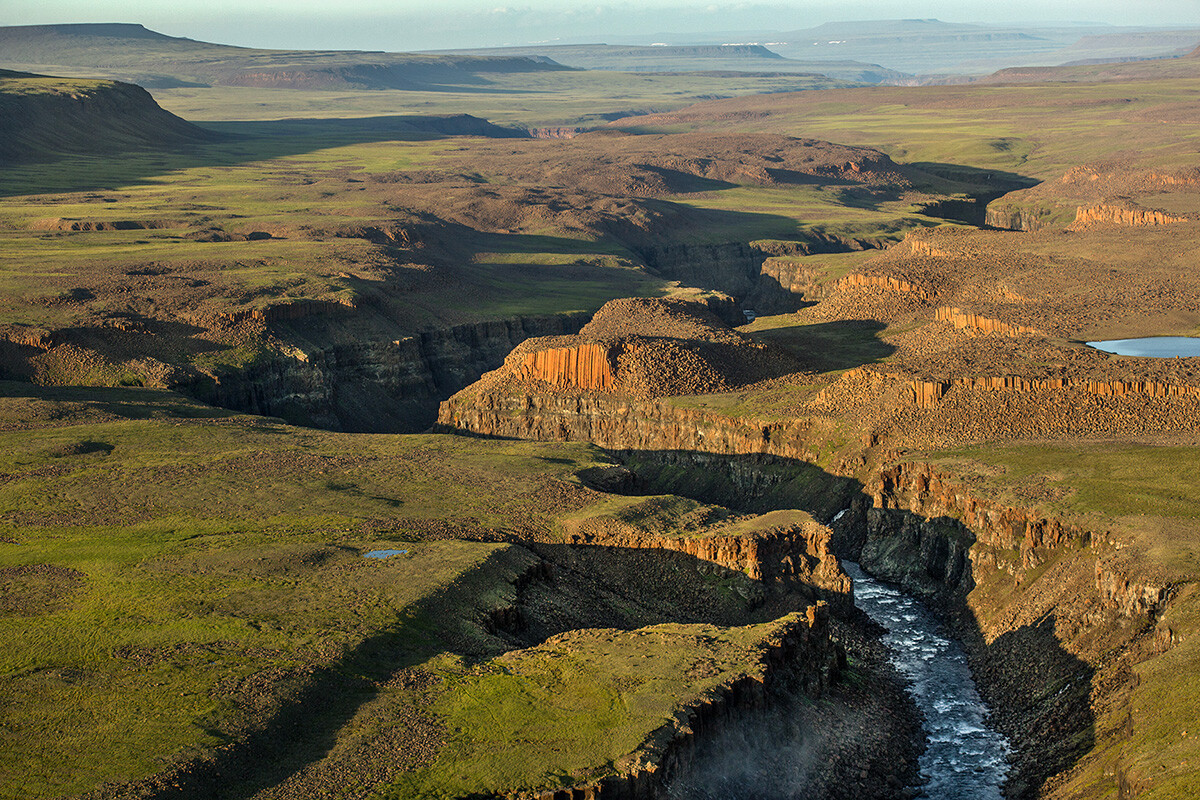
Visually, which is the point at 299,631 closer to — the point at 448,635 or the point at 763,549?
the point at 448,635

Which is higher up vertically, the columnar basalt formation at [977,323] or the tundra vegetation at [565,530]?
the columnar basalt formation at [977,323]

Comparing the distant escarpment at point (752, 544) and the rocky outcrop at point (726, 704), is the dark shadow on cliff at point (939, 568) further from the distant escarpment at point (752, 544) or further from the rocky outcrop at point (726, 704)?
the rocky outcrop at point (726, 704)

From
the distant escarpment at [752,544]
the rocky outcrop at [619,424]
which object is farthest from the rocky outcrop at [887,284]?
the distant escarpment at [752,544]

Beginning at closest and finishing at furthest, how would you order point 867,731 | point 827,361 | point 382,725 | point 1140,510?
point 382,725, point 867,731, point 1140,510, point 827,361

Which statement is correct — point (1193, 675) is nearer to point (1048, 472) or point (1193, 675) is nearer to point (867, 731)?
point (867, 731)

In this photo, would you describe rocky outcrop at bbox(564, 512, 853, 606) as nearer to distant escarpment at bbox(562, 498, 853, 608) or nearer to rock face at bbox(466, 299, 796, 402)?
distant escarpment at bbox(562, 498, 853, 608)

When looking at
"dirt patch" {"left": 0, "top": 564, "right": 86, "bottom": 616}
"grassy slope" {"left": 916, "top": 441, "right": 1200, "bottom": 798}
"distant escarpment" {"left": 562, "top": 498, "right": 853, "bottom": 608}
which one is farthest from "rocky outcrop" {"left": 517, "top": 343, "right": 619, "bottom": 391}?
"dirt patch" {"left": 0, "top": 564, "right": 86, "bottom": 616}

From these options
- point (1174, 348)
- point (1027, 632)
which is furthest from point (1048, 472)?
point (1174, 348)
